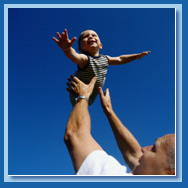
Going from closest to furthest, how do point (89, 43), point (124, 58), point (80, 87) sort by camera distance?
point (80, 87) → point (89, 43) → point (124, 58)

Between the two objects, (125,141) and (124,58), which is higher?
(124,58)

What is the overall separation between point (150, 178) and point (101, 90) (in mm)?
1297

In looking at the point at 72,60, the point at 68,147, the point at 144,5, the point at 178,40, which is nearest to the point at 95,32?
the point at 72,60

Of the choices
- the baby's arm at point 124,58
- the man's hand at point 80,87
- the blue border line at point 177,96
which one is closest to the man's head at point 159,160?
the blue border line at point 177,96

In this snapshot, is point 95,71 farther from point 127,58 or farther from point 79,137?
point 79,137

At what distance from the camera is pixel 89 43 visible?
3.07 metres

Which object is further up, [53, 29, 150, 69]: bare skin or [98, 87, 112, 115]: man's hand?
[53, 29, 150, 69]: bare skin

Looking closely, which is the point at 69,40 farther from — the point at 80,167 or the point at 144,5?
the point at 80,167

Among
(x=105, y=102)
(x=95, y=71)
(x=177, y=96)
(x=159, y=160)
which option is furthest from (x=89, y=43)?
(x=159, y=160)

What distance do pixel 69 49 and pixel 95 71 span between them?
46cm

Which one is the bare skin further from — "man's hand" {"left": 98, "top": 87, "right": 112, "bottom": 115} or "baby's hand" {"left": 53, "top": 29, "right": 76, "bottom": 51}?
"man's hand" {"left": 98, "top": 87, "right": 112, "bottom": 115}

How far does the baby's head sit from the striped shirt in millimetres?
110

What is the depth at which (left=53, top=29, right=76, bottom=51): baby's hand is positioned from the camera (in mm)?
2430

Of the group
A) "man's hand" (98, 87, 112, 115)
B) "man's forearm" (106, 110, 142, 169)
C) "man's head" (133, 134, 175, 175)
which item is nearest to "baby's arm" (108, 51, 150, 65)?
"man's hand" (98, 87, 112, 115)
